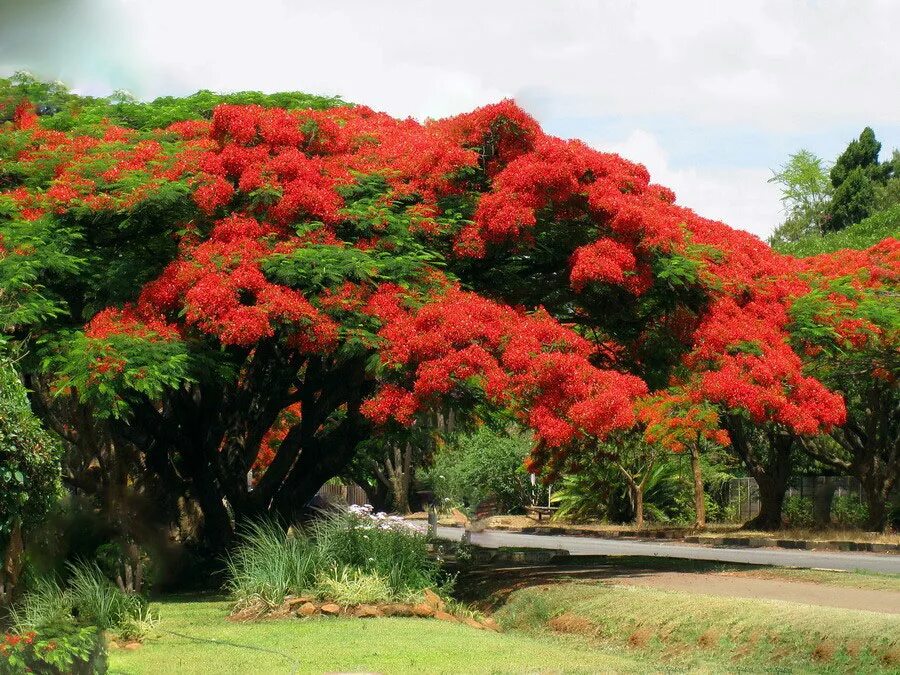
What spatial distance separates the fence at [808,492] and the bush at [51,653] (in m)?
27.5

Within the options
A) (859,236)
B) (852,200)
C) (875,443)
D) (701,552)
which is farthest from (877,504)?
(852,200)

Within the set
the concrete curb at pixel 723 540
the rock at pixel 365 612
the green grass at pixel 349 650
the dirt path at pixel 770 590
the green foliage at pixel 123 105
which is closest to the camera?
the green grass at pixel 349 650

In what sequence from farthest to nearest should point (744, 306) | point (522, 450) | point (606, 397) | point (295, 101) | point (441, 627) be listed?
point (522, 450)
point (295, 101)
point (744, 306)
point (606, 397)
point (441, 627)

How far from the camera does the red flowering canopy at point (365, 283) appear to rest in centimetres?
1484

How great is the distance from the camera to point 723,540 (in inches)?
1113

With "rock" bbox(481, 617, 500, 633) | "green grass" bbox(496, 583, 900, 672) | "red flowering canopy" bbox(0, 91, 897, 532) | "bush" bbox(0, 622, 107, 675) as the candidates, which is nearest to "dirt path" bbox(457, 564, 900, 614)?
"rock" bbox(481, 617, 500, 633)

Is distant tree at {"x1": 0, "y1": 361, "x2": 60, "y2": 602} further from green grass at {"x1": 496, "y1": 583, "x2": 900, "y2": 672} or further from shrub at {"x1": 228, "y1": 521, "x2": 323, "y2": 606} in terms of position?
green grass at {"x1": 496, "y1": 583, "x2": 900, "y2": 672}

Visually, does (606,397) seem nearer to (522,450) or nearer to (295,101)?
(295,101)

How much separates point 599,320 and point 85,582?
833 cm

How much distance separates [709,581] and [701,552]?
10470 mm

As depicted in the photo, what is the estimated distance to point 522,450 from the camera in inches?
1700

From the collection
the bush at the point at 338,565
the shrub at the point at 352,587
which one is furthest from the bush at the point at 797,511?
the shrub at the point at 352,587

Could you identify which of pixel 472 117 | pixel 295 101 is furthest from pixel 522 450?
pixel 472 117

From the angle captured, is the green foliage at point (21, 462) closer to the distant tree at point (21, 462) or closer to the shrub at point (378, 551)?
the distant tree at point (21, 462)
